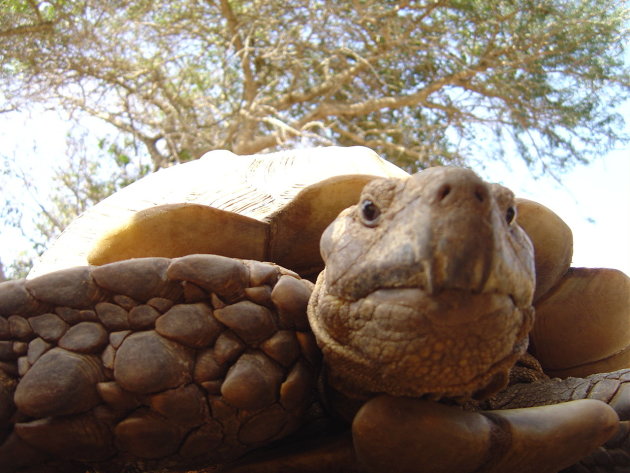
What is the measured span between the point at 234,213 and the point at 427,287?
938 mm

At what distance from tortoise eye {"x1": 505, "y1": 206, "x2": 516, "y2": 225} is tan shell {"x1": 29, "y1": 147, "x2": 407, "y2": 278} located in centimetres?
Answer: 69

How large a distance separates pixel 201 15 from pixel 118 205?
730 centimetres

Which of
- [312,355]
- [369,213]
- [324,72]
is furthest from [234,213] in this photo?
[324,72]

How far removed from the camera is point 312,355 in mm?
1465

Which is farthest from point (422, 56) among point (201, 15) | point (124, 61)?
point (124, 61)

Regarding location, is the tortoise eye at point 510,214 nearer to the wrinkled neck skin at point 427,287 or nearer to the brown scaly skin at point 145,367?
the wrinkled neck skin at point 427,287

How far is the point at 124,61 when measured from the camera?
28.0ft

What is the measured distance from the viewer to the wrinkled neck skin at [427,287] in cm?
106

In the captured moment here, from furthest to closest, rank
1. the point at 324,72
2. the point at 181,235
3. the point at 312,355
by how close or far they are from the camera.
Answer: the point at 324,72 < the point at 181,235 < the point at 312,355

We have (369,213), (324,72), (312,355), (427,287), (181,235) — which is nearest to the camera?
(427,287)

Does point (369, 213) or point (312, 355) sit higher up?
point (369, 213)

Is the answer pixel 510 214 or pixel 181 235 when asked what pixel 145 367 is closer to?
pixel 181 235

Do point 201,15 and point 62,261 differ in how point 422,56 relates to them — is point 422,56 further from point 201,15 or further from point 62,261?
point 62,261

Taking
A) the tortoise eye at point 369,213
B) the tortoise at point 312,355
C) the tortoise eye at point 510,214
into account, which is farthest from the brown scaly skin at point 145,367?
the tortoise eye at point 510,214
